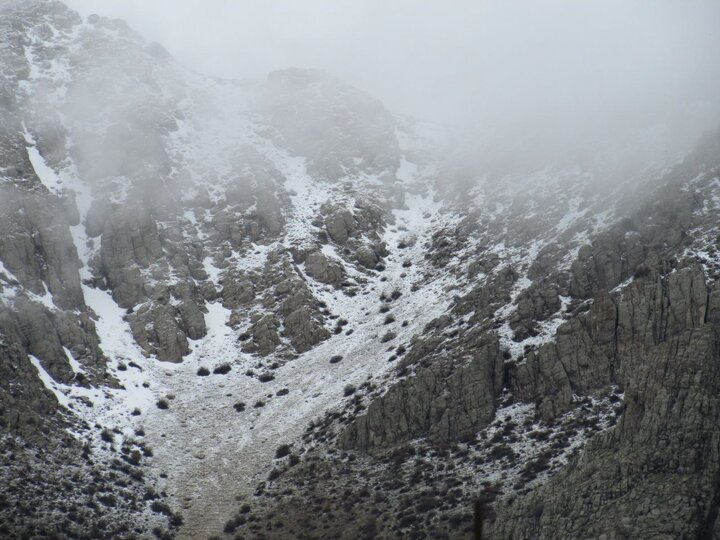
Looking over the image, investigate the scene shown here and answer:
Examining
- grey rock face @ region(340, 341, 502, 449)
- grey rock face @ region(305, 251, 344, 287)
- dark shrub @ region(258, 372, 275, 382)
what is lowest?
grey rock face @ region(340, 341, 502, 449)

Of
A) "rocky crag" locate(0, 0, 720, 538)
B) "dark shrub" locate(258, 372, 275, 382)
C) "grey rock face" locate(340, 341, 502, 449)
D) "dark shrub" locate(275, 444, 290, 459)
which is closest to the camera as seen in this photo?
"rocky crag" locate(0, 0, 720, 538)

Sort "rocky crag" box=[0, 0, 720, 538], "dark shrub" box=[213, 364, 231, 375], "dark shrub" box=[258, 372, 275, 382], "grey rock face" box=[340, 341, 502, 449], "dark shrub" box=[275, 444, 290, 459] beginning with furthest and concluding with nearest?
"dark shrub" box=[213, 364, 231, 375], "dark shrub" box=[258, 372, 275, 382], "dark shrub" box=[275, 444, 290, 459], "grey rock face" box=[340, 341, 502, 449], "rocky crag" box=[0, 0, 720, 538]

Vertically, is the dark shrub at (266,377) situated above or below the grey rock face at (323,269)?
below

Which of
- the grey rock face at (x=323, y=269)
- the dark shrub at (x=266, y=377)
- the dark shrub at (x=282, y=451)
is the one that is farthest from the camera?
the grey rock face at (x=323, y=269)

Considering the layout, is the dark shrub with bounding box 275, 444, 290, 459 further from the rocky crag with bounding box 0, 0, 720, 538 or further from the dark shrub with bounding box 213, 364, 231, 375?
the dark shrub with bounding box 213, 364, 231, 375

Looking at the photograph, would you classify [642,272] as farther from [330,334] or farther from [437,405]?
[330,334]

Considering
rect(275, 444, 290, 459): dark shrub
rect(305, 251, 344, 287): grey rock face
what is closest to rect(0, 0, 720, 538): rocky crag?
rect(305, 251, 344, 287): grey rock face

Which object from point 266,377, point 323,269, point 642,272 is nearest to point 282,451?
point 266,377

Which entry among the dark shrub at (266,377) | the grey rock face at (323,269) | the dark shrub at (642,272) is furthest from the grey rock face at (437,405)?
the grey rock face at (323,269)

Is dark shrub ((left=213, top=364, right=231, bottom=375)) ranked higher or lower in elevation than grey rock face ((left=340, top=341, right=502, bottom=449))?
higher

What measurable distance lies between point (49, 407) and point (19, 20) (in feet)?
272

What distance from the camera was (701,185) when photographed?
63.6 m

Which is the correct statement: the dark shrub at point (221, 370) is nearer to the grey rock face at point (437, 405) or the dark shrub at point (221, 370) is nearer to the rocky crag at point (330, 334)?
the rocky crag at point (330, 334)

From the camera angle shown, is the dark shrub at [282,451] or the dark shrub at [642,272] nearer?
the dark shrub at [642,272]
